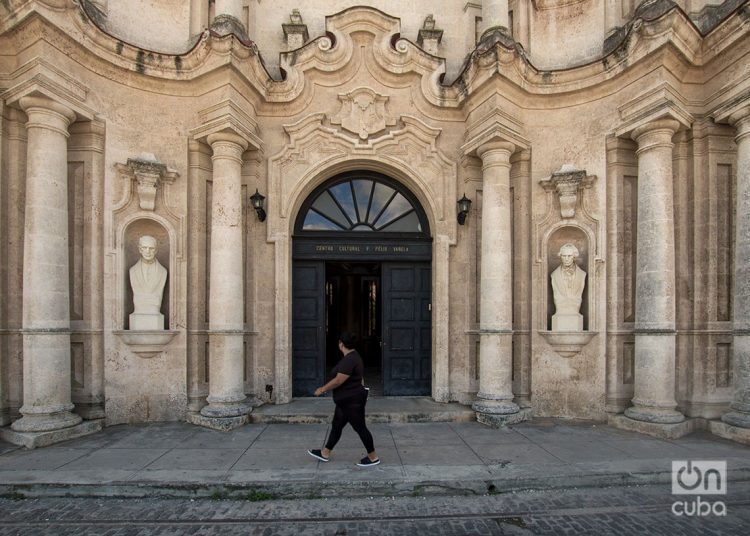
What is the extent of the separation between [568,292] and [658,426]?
243 centimetres

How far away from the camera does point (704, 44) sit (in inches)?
270

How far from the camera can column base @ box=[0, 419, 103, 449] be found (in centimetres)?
593

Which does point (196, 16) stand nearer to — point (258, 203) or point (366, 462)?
point (258, 203)

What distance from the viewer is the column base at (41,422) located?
239 inches

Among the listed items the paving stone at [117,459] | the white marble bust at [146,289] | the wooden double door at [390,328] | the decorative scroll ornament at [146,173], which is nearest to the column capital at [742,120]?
the wooden double door at [390,328]

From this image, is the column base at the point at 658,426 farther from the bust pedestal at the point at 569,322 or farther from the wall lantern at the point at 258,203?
the wall lantern at the point at 258,203

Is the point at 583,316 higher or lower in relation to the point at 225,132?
lower

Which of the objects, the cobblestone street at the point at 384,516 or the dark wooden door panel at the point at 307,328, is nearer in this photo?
the cobblestone street at the point at 384,516

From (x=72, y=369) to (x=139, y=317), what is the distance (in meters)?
1.31

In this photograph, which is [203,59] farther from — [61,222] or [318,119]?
[61,222]

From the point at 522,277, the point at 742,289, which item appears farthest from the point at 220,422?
the point at 742,289

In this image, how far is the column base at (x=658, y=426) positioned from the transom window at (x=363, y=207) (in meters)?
4.85

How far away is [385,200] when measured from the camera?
8797 mm

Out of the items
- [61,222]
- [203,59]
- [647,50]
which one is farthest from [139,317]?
[647,50]
